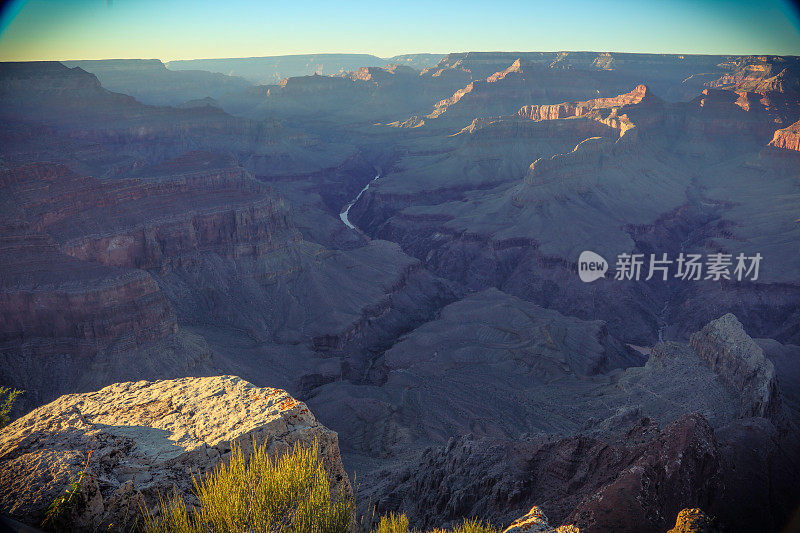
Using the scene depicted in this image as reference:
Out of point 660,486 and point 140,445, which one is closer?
point 140,445

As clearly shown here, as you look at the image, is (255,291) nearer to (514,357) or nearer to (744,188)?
(514,357)

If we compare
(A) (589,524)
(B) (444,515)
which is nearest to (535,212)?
(B) (444,515)

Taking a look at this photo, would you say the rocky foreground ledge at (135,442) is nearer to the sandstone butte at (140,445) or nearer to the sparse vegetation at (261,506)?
the sandstone butte at (140,445)

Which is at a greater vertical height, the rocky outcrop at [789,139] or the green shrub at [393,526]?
the rocky outcrop at [789,139]

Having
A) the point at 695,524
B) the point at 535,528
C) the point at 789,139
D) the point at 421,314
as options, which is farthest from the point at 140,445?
the point at 789,139

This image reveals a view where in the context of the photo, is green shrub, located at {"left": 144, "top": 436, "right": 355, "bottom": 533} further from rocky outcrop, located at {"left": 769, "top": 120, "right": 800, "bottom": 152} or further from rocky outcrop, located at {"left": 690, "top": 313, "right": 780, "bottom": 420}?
rocky outcrop, located at {"left": 769, "top": 120, "right": 800, "bottom": 152}

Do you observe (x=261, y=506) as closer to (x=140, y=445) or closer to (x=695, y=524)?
(x=140, y=445)

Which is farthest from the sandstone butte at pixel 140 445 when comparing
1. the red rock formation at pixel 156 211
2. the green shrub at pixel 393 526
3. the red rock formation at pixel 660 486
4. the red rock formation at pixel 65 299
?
the red rock formation at pixel 156 211
